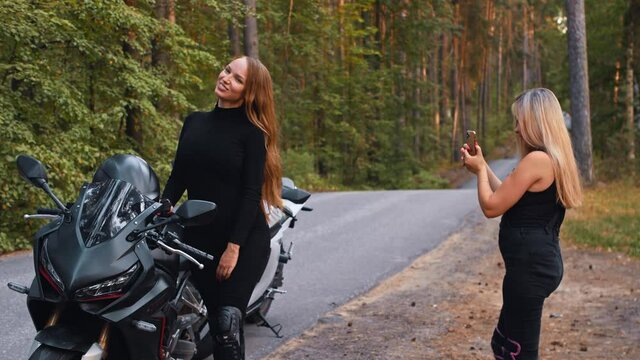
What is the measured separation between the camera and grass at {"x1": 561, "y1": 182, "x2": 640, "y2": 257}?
11.1 m

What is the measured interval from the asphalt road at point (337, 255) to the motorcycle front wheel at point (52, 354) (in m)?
2.60

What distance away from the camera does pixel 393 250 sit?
35.4 ft

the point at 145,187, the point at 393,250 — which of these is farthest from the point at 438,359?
the point at 393,250

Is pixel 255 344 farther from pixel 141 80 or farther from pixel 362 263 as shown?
pixel 141 80

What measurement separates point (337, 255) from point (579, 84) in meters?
12.7

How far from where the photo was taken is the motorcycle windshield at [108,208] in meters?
3.36

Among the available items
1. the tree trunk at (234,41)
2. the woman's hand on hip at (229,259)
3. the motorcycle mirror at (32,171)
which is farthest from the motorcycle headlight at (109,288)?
the tree trunk at (234,41)

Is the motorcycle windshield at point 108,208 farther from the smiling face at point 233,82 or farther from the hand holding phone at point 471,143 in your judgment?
the hand holding phone at point 471,143

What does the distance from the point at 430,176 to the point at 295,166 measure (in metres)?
11.0

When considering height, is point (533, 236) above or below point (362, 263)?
above

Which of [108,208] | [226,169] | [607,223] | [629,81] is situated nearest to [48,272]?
[108,208]

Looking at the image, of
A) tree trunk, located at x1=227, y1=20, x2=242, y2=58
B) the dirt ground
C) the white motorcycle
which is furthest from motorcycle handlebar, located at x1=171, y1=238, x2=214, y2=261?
tree trunk, located at x1=227, y1=20, x2=242, y2=58

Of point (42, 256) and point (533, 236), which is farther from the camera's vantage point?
point (533, 236)

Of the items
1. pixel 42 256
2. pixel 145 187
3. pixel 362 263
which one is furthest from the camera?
pixel 362 263
